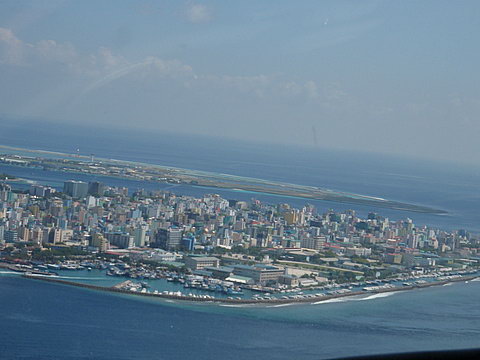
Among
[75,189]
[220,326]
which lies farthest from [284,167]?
[220,326]

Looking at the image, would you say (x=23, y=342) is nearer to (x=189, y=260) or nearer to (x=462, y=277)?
(x=189, y=260)

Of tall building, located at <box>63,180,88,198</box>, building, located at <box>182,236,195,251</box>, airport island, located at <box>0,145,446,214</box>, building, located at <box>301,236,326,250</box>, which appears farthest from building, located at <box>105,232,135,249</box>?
airport island, located at <box>0,145,446,214</box>

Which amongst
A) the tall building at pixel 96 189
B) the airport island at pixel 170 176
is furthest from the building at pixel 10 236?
the airport island at pixel 170 176

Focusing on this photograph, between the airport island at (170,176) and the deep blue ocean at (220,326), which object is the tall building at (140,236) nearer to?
the deep blue ocean at (220,326)

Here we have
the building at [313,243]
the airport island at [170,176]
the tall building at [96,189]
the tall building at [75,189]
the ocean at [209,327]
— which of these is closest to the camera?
the ocean at [209,327]

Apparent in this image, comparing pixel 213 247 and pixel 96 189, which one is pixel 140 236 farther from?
pixel 96 189

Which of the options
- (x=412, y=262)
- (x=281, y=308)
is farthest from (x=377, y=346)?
(x=412, y=262)

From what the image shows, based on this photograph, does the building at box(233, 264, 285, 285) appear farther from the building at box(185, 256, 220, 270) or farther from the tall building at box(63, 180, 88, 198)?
the tall building at box(63, 180, 88, 198)
